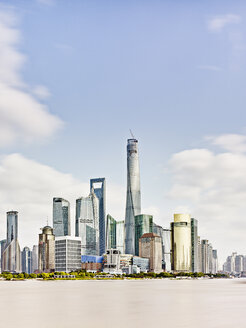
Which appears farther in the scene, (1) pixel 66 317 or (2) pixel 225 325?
(1) pixel 66 317

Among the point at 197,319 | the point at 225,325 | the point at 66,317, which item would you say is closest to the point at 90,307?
the point at 66,317

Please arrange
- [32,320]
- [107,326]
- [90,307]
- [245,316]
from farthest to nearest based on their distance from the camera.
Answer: [90,307] → [245,316] → [32,320] → [107,326]

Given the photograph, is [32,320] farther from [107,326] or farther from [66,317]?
[107,326]

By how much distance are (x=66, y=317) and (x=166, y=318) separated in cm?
1452

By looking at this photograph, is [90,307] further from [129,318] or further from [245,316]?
[245,316]

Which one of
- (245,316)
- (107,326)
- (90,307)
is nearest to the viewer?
(107,326)

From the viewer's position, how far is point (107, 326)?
6794 centimetres

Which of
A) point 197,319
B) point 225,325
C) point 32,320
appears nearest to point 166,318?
point 197,319

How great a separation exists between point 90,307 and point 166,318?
78.9ft

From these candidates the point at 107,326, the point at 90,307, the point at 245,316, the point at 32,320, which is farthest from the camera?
the point at 90,307

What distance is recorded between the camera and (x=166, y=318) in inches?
3054

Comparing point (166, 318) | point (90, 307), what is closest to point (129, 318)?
point (166, 318)

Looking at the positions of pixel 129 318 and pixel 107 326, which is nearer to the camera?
pixel 107 326

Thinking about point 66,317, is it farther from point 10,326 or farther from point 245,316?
point 245,316
